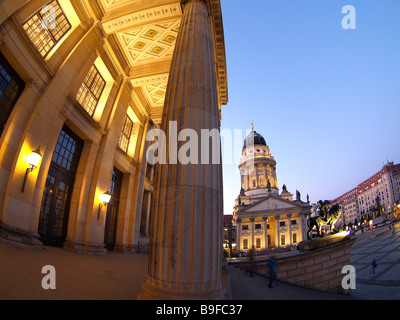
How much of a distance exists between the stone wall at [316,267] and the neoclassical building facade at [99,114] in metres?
8.06

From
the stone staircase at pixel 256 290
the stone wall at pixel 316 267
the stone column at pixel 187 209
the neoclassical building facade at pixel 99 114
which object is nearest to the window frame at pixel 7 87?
the neoclassical building facade at pixel 99 114

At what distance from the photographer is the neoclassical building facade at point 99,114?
525 centimetres

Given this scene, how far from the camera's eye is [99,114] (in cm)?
1352

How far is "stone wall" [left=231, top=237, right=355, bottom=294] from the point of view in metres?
11.4

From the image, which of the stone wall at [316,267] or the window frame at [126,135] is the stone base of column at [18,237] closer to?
the window frame at [126,135]

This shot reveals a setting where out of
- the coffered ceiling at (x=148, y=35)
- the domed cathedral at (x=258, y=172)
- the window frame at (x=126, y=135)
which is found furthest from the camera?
the domed cathedral at (x=258, y=172)

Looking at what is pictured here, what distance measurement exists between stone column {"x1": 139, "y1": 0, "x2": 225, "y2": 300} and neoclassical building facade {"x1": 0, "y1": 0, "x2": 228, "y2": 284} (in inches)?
1.3

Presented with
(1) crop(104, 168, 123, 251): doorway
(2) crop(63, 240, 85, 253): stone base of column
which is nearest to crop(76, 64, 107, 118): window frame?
(1) crop(104, 168, 123, 251): doorway

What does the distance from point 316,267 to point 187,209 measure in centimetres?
1158

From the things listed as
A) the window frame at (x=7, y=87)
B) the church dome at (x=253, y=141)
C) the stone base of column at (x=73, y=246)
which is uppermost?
the church dome at (x=253, y=141)

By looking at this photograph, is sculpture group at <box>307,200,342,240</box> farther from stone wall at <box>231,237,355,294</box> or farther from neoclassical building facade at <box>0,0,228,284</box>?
neoclassical building facade at <box>0,0,228,284</box>

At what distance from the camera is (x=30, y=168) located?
8156 mm

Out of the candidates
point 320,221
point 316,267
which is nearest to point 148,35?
point 316,267
